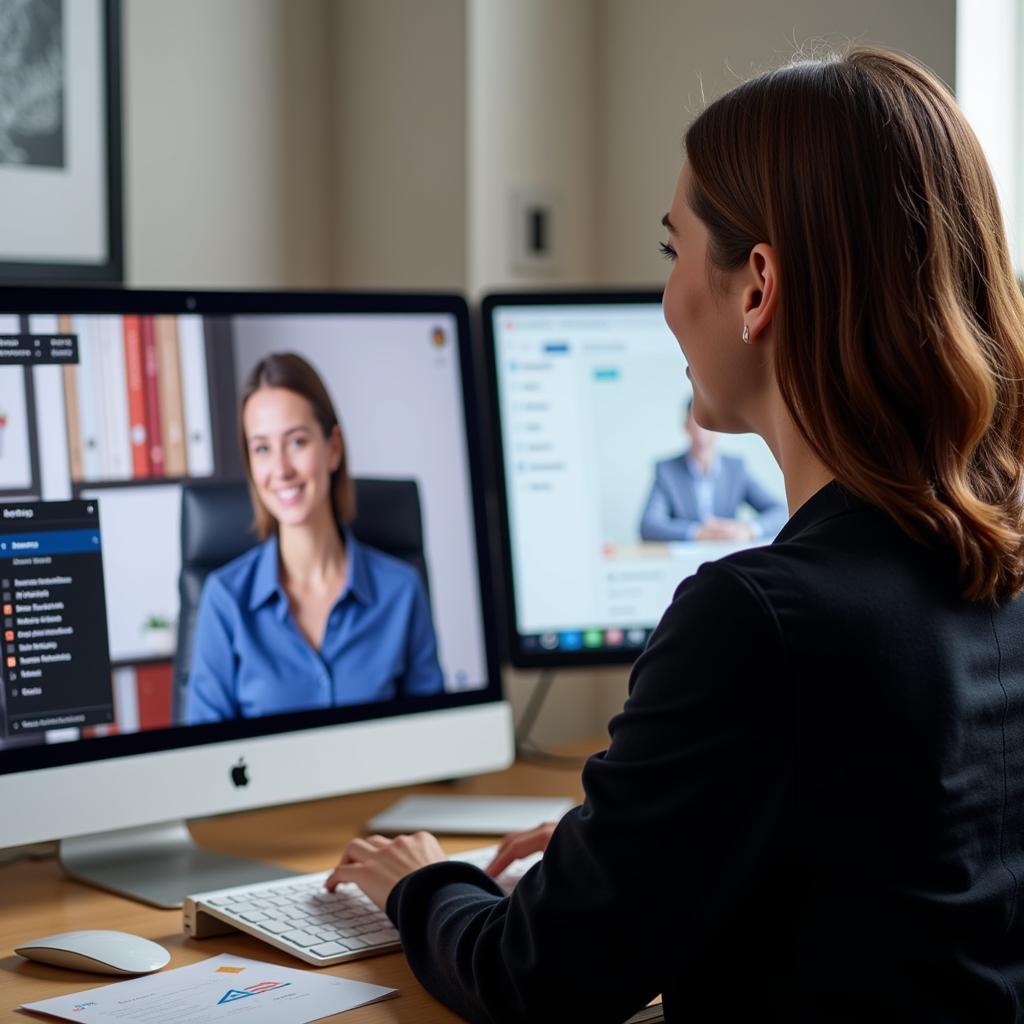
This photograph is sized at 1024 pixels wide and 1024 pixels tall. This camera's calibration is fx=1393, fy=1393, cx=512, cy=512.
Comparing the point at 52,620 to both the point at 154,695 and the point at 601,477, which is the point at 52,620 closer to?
the point at 154,695

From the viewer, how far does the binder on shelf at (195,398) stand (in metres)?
1.27

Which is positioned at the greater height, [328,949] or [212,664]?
[212,664]

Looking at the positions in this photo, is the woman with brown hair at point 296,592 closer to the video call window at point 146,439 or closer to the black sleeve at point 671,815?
the video call window at point 146,439

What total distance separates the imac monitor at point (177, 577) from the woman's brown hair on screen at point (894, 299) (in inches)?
21.8

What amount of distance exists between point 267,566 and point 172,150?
851mm

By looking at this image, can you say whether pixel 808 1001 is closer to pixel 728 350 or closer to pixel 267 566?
pixel 728 350

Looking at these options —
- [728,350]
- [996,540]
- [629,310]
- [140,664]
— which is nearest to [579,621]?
[629,310]

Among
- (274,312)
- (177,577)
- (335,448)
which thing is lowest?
(177,577)

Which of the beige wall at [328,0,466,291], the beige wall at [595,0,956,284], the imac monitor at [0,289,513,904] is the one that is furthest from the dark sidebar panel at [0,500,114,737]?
the beige wall at [595,0,956,284]

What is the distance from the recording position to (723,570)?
0.81 metres

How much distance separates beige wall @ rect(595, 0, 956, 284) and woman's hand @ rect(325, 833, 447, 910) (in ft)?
3.43

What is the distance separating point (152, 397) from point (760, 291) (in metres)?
0.59

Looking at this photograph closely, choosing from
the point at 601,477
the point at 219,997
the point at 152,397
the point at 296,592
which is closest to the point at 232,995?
the point at 219,997

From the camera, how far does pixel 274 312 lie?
1318 millimetres
